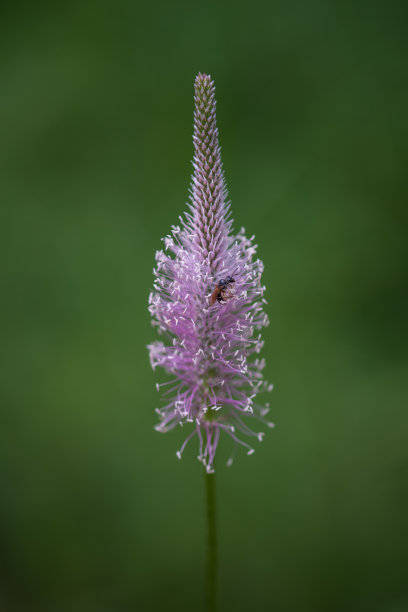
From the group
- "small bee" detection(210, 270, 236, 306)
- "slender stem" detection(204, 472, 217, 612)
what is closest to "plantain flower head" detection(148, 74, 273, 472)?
"small bee" detection(210, 270, 236, 306)

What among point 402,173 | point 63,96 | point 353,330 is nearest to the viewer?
point 353,330

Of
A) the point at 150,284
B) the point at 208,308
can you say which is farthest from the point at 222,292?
the point at 150,284

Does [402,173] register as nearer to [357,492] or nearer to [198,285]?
[357,492]

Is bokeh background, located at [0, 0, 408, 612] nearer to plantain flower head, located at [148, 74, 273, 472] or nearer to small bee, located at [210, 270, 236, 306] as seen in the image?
plantain flower head, located at [148, 74, 273, 472]

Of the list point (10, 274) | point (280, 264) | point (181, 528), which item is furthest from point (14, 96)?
point (181, 528)

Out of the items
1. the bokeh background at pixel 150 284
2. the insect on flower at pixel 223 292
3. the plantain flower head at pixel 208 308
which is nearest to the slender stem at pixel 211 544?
the plantain flower head at pixel 208 308

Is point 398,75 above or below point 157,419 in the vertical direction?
above

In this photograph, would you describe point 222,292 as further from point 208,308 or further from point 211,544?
point 211,544
